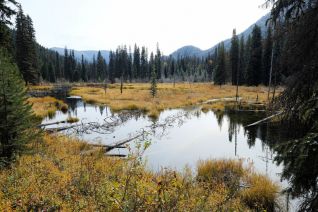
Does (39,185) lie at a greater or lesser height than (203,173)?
greater

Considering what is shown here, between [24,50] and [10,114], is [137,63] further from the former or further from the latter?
[10,114]

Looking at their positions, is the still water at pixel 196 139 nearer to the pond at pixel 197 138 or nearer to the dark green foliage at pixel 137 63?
the pond at pixel 197 138

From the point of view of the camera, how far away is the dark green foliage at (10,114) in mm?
7875

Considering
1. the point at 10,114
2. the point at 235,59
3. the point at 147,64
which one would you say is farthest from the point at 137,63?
the point at 10,114

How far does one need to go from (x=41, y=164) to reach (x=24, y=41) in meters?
47.6

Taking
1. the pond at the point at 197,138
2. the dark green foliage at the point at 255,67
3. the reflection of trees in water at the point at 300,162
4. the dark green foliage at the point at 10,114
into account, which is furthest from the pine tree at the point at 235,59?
the reflection of trees in water at the point at 300,162

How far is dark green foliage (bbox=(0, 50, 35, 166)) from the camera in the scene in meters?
7.88

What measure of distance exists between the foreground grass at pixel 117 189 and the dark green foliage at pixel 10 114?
1.62 ft

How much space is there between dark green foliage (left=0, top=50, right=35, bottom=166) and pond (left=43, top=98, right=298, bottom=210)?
15.3ft

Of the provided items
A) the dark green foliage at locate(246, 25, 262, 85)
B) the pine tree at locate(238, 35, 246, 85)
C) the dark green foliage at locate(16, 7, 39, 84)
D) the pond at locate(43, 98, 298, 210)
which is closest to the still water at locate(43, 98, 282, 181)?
the pond at locate(43, 98, 298, 210)

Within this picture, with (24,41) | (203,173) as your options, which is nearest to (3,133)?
(203,173)

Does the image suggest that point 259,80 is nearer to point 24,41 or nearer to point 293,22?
point 24,41

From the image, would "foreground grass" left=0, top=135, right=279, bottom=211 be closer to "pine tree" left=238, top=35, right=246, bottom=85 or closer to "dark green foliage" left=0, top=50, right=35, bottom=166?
"dark green foliage" left=0, top=50, right=35, bottom=166

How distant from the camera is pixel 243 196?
8180 mm
